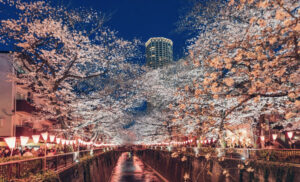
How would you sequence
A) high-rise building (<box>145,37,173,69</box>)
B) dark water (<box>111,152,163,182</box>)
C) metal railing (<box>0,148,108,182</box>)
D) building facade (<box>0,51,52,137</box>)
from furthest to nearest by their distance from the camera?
high-rise building (<box>145,37,173,69</box>)
dark water (<box>111,152,163,182</box>)
building facade (<box>0,51,52,137</box>)
metal railing (<box>0,148,108,182</box>)

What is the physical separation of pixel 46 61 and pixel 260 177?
15.0 meters

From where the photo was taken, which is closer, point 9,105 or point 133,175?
point 9,105

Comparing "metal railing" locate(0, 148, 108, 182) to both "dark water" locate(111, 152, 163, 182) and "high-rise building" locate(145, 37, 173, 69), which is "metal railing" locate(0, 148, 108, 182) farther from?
"high-rise building" locate(145, 37, 173, 69)

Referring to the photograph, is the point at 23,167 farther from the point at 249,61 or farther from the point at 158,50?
the point at 158,50

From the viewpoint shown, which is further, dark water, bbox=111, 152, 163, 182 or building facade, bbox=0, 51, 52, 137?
dark water, bbox=111, 152, 163, 182

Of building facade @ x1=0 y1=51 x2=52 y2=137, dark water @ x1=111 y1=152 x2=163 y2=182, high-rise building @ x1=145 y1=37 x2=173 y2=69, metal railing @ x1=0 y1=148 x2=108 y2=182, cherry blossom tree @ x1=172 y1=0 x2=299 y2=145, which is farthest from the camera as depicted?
high-rise building @ x1=145 y1=37 x2=173 y2=69

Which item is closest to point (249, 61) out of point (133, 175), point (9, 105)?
point (9, 105)

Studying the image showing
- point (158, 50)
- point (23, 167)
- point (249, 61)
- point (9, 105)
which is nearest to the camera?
point (249, 61)

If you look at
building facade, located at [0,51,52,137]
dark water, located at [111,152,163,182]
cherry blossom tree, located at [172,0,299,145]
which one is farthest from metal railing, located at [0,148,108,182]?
dark water, located at [111,152,163,182]

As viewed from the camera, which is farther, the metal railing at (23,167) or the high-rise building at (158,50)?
the high-rise building at (158,50)

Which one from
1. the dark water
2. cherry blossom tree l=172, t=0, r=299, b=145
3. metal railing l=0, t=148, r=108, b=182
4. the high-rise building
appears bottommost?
the dark water

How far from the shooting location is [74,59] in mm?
18953

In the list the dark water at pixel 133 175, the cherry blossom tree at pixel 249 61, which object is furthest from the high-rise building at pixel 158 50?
the cherry blossom tree at pixel 249 61

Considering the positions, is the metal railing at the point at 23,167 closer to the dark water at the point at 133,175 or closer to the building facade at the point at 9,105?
the building facade at the point at 9,105
